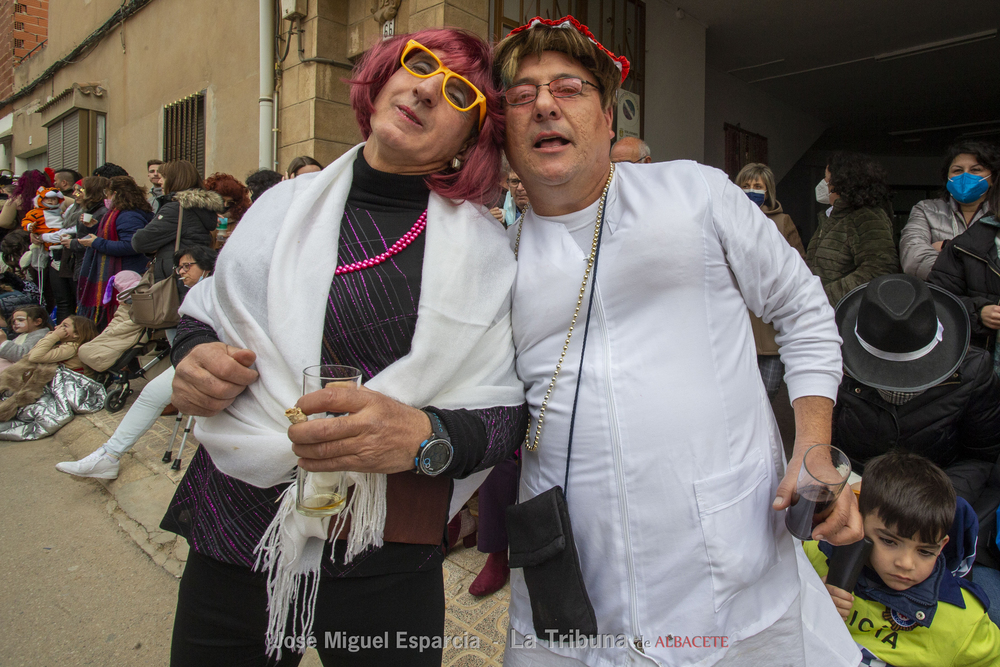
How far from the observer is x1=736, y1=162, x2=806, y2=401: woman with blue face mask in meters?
3.41

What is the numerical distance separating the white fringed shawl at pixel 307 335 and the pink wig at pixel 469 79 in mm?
72

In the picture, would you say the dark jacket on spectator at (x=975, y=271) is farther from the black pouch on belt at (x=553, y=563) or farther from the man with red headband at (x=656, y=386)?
the black pouch on belt at (x=553, y=563)

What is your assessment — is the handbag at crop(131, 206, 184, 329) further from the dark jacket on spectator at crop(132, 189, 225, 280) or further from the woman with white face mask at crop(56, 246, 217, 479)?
the woman with white face mask at crop(56, 246, 217, 479)

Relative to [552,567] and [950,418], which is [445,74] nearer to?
[552,567]

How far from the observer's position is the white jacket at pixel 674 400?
1.22 metres

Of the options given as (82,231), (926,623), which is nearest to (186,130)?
(82,231)

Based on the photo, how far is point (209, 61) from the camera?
24.5ft

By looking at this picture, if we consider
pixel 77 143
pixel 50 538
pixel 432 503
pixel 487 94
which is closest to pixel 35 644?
pixel 50 538

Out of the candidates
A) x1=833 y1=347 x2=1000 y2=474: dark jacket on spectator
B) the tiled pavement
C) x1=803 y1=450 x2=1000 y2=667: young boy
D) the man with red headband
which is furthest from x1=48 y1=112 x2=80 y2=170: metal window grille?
x1=803 y1=450 x2=1000 y2=667: young boy

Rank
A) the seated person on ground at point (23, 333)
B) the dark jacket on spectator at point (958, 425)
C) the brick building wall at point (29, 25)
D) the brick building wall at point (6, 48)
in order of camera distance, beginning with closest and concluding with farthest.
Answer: the dark jacket on spectator at point (958, 425) → the seated person on ground at point (23, 333) → the brick building wall at point (29, 25) → the brick building wall at point (6, 48)

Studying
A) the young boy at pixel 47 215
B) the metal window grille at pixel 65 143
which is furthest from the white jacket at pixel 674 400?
the metal window grille at pixel 65 143

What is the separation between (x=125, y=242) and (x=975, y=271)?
655 cm

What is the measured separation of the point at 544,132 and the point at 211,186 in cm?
485

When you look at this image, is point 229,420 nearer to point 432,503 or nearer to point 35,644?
point 432,503
